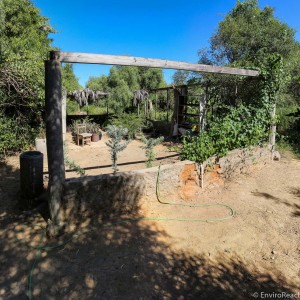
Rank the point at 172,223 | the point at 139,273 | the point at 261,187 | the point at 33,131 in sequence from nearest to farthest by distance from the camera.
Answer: the point at 139,273 → the point at 172,223 → the point at 261,187 → the point at 33,131

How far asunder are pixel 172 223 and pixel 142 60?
2532 mm

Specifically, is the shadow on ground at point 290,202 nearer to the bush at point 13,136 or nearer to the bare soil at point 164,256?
the bare soil at point 164,256

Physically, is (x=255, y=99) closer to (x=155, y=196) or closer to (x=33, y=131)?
(x=155, y=196)

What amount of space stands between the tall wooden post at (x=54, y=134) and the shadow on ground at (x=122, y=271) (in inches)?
18.6

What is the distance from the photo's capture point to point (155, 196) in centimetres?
409

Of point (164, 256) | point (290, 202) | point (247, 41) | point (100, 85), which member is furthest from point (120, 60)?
point (100, 85)

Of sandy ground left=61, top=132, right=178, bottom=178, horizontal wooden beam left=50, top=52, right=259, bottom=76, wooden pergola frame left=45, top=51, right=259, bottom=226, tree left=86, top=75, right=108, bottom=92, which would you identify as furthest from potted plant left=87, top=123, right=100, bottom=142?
tree left=86, top=75, right=108, bottom=92

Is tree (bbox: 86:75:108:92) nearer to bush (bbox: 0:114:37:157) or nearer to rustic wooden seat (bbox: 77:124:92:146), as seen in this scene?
rustic wooden seat (bbox: 77:124:92:146)

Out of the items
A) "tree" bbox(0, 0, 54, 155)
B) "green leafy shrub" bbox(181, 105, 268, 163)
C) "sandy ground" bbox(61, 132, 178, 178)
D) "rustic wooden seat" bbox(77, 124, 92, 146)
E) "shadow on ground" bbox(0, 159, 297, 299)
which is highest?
"tree" bbox(0, 0, 54, 155)

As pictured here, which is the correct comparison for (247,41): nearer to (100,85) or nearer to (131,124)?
(131,124)

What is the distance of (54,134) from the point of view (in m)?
3.22

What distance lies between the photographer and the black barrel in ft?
13.4

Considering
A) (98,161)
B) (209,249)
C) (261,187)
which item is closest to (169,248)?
(209,249)

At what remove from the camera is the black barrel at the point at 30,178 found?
4.10m
